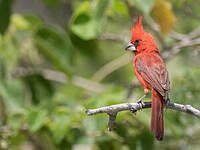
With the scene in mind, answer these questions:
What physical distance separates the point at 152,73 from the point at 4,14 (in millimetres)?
1386

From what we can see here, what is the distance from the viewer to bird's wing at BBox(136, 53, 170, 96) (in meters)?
3.57

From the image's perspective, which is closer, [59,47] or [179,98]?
[179,98]

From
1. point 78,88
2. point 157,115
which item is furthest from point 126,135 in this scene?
point 78,88

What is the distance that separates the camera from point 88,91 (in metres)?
5.60

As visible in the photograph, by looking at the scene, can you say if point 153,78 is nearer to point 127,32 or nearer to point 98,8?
point 98,8

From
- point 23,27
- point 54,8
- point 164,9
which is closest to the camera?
point 164,9

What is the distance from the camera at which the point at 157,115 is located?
3303 millimetres

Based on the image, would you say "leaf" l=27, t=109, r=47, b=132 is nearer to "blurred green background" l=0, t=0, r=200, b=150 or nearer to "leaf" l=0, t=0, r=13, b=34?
"blurred green background" l=0, t=0, r=200, b=150

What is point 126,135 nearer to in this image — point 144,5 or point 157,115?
point 157,115

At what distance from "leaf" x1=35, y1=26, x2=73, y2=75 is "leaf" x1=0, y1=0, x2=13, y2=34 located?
39 cm

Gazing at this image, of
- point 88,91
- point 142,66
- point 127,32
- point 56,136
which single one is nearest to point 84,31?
point 142,66

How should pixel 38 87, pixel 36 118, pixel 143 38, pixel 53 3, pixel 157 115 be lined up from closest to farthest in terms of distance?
pixel 157 115
pixel 36 118
pixel 143 38
pixel 38 87
pixel 53 3

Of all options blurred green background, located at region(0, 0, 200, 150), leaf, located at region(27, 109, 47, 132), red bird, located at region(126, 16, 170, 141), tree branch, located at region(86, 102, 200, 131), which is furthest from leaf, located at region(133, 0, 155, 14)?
leaf, located at region(27, 109, 47, 132)

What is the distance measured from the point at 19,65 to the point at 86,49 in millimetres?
1003
